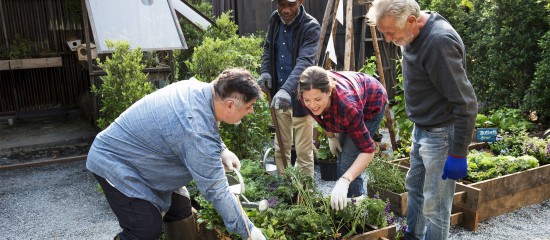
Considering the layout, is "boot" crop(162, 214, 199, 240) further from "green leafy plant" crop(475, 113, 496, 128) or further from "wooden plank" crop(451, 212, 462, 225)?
"green leafy plant" crop(475, 113, 496, 128)

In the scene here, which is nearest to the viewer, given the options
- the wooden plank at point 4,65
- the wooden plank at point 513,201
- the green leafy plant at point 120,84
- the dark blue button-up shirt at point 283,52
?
the wooden plank at point 513,201

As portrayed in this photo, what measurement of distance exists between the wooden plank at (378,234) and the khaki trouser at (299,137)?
52.0 inches

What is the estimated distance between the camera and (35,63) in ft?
27.2

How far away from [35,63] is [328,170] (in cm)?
600

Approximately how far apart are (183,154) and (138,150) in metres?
0.30

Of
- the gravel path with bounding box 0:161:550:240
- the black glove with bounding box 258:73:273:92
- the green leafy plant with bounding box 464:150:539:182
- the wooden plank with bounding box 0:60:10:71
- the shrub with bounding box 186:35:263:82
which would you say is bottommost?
the gravel path with bounding box 0:161:550:240

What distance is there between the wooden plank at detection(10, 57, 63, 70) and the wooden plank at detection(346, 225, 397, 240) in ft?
24.2

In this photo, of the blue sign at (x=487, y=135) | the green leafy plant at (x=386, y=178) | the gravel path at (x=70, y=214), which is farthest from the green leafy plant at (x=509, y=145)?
the green leafy plant at (x=386, y=178)

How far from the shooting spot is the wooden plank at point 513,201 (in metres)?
4.02

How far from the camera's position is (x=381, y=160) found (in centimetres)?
423

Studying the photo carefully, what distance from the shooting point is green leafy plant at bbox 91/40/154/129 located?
4.71 m

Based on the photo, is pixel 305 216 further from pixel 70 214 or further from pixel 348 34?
pixel 348 34

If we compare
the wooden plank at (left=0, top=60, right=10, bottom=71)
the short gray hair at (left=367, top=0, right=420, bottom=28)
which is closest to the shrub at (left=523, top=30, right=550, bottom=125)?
the short gray hair at (left=367, top=0, right=420, bottom=28)

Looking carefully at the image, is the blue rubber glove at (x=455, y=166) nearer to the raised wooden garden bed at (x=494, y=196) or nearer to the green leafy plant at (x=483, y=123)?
the raised wooden garden bed at (x=494, y=196)
